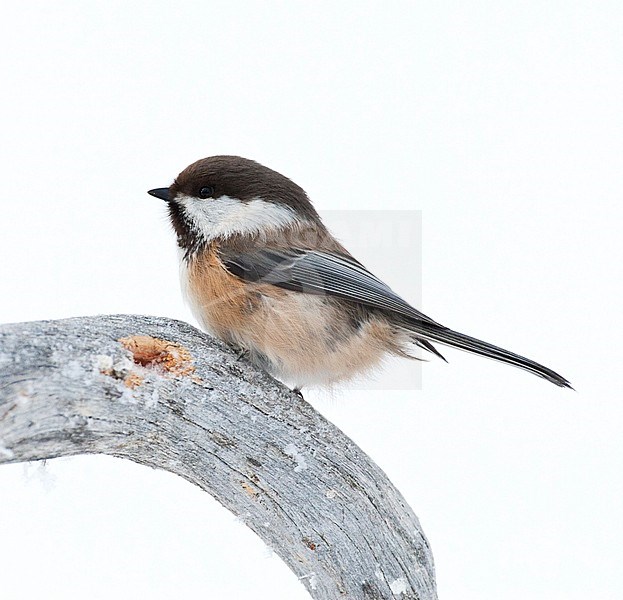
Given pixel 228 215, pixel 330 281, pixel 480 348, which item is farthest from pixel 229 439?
pixel 480 348

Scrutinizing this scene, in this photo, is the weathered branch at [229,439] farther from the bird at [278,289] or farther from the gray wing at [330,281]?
the gray wing at [330,281]

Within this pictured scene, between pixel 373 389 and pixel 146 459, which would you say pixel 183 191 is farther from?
pixel 373 389

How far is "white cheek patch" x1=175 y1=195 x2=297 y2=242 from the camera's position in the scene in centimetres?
264

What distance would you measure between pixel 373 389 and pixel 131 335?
1114 millimetres

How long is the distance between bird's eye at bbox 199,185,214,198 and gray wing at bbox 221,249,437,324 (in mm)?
219

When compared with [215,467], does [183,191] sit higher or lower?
higher

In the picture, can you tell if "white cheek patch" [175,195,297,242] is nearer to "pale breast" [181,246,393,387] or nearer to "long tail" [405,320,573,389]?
"pale breast" [181,246,393,387]

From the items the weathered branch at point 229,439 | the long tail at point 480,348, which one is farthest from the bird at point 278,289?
the weathered branch at point 229,439

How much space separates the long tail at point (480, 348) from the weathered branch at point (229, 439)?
47cm

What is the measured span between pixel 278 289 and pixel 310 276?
126 mm

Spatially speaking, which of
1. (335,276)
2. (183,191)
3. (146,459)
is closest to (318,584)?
(146,459)

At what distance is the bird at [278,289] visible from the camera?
2.52 metres

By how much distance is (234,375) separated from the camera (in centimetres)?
251

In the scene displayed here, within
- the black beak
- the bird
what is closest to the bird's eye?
the bird
